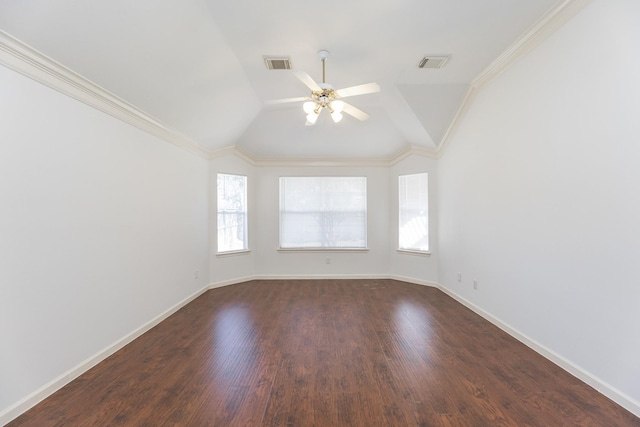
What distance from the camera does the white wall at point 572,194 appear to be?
6.18 feet

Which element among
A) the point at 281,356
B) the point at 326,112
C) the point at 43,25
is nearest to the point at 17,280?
the point at 43,25

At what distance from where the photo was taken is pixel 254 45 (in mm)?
2881

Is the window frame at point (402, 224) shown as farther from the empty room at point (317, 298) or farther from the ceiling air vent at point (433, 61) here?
the ceiling air vent at point (433, 61)

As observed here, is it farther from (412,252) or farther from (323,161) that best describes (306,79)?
(412,252)

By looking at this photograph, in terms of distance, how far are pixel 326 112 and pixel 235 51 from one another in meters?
1.85

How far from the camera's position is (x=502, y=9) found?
2348 mm

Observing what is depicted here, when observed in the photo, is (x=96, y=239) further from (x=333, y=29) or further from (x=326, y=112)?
(x=326, y=112)

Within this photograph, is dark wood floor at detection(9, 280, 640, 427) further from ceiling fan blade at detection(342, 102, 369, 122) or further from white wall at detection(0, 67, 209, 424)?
ceiling fan blade at detection(342, 102, 369, 122)

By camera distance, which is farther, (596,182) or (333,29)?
(333,29)

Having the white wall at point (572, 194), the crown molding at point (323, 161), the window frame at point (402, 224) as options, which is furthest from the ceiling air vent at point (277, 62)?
the window frame at point (402, 224)

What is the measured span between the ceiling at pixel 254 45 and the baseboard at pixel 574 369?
276cm

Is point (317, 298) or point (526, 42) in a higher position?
point (526, 42)

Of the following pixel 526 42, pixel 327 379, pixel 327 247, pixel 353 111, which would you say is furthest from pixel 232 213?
pixel 526 42

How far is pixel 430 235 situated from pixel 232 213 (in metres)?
3.59
